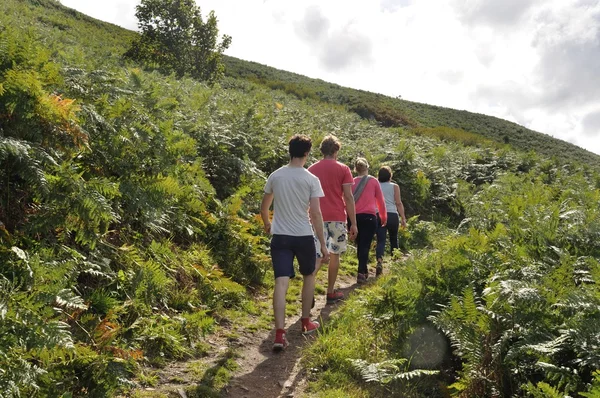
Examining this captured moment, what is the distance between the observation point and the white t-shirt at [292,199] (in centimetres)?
523

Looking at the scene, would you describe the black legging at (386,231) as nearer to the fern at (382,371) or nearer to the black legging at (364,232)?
the black legging at (364,232)

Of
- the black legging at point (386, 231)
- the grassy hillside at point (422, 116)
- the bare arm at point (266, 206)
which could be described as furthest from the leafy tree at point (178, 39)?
the bare arm at point (266, 206)

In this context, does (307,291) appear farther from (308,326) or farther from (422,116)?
(422,116)

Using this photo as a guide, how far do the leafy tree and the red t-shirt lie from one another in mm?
20271

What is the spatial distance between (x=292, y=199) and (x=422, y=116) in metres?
42.0

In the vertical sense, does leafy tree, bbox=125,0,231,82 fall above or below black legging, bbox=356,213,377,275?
above

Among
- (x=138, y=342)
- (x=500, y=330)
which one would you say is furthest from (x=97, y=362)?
(x=500, y=330)


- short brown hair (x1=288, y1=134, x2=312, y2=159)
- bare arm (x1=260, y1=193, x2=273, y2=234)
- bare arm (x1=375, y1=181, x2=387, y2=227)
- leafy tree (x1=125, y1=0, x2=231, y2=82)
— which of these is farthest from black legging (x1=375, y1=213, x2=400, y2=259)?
leafy tree (x1=125, y1=0, x2=231, y2=82)

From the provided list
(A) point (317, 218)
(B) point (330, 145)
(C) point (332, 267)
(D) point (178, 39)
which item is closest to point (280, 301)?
(A) point (317, 218)

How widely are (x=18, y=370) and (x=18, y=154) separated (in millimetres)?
1826

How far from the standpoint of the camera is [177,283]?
573 cm

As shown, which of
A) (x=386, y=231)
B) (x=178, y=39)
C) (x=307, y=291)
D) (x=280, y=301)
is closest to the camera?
(x=280, y=301)

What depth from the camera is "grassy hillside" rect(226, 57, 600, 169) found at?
37719 millimetres

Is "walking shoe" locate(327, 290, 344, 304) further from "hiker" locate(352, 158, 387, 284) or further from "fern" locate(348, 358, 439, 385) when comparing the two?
"fern" locate(348, 358, 439, 385)
